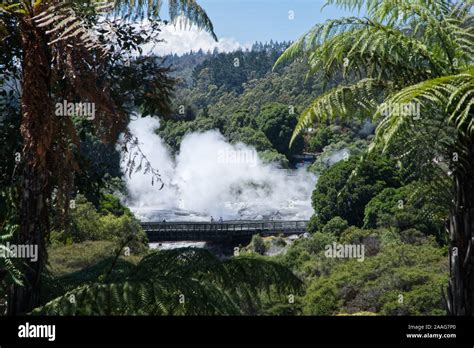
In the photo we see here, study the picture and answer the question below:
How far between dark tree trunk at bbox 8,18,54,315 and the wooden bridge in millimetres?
10348

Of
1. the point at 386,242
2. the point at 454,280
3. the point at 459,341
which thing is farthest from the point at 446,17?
the point at 386,242

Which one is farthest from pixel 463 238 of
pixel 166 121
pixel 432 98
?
pixel 166 121

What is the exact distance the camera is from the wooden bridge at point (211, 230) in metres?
14.5

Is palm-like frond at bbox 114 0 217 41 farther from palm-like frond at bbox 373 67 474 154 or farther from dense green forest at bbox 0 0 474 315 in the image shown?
palm-like frond at bbox 373 67 474 154

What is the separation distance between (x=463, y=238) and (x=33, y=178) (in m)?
2.43

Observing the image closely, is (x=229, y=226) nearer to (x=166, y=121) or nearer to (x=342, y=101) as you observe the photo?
(x=166, y=121)

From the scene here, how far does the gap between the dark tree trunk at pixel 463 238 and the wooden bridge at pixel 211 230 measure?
410 inches

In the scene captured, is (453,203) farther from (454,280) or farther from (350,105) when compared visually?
(350,105)

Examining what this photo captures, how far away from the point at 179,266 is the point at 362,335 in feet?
3.64

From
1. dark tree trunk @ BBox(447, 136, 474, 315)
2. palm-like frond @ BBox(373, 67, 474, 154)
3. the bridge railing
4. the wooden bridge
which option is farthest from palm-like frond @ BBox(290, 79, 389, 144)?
the bridge railing

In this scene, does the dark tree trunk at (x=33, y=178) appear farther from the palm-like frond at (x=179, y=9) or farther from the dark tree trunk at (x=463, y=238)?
the dark tree trunk at (x=463, y=238)

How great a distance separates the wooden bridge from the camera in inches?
571

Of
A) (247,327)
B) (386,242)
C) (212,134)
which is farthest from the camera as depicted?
(212,134)

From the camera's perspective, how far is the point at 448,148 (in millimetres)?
3975
